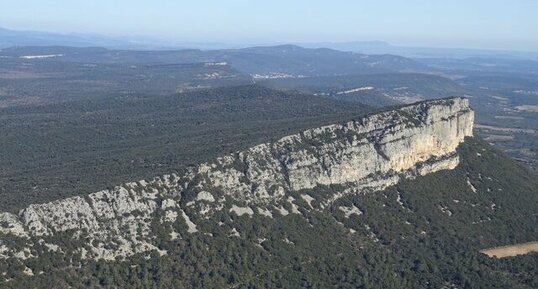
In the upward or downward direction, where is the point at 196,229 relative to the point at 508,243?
upward

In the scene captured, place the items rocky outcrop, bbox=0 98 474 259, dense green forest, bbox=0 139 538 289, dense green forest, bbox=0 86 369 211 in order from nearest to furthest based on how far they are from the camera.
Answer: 1. dense green forest, bbox=0 139 538 289
2. rocky outcrop, bbox=0 98 474 259
3. dense green forest, bbox=0 86 369 211

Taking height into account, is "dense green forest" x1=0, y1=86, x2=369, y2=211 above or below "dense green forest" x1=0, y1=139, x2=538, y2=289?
above

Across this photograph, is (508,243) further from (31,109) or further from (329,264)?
(31,109)

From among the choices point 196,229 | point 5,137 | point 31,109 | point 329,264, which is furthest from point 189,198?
point 31,109

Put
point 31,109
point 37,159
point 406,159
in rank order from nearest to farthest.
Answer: point 406,159 < point 37,159 < point 31,109

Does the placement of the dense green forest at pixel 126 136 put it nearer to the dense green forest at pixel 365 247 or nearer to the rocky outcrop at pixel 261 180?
the rocky outcrop at pixel 261 180

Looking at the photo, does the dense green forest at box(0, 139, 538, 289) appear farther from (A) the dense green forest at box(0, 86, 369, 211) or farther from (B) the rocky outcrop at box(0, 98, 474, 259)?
(A) the dense green forest at box(0, 86, 369, 211)

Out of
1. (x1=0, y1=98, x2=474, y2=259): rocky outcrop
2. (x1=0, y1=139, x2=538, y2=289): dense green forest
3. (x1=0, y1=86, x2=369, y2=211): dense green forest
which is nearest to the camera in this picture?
(x1=0, y1=139, x2=538, y2=289): dense green forest

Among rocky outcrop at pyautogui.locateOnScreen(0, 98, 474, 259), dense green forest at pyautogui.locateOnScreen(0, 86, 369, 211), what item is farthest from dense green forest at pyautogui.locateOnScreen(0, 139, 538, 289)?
dense green forest at pyautogui.locateOnScreen(0, 86, 369, 211)
